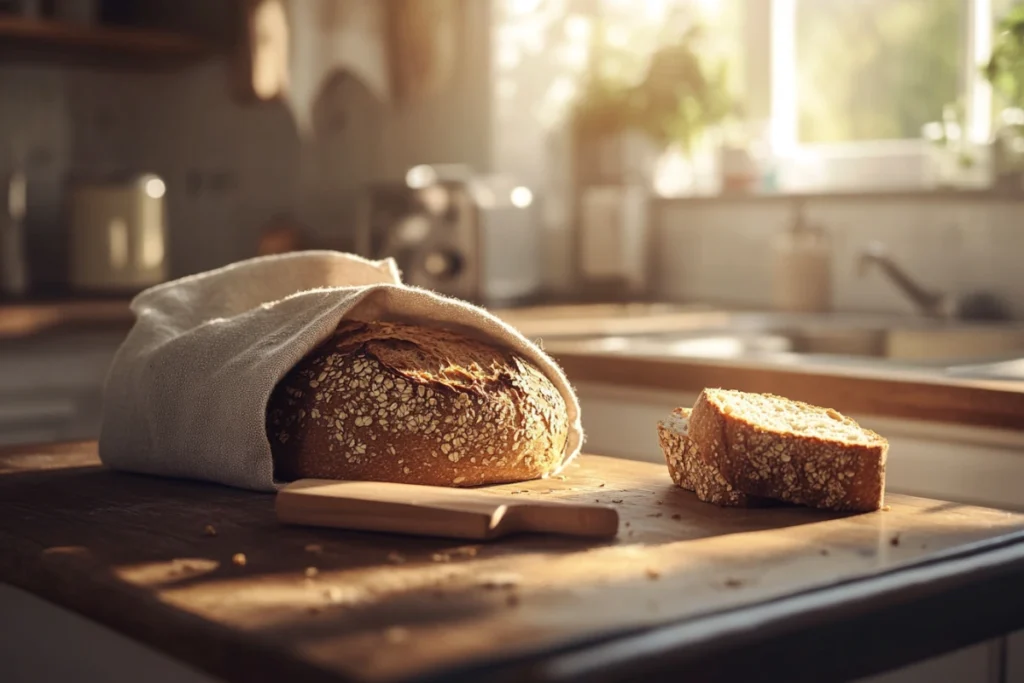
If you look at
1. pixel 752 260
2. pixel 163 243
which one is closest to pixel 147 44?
pixel 163 243

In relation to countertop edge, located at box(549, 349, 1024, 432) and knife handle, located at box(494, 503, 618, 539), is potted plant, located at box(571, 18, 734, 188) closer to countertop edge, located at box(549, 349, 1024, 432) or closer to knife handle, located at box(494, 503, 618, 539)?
countertop edge, located at box(549, 349, 1024, 432)

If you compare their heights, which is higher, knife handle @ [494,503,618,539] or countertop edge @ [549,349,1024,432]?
knife handle @ [494,503,618,539]

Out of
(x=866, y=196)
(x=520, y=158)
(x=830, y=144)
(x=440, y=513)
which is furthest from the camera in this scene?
(x=520, y=158)

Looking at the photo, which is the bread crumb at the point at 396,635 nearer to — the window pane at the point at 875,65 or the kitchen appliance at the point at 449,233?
the kitchen appliance at the point at 449,233

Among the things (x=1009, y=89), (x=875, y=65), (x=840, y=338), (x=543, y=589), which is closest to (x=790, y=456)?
(x=543, y=589)

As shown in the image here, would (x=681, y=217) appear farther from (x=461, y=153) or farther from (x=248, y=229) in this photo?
(x=248, y=229)

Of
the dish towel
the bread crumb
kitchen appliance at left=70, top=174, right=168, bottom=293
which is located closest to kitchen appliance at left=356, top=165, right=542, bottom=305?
kitchen appliance at left=70, top=174, right=168, bottom=293

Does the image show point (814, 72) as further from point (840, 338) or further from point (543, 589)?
point (543, 589)
